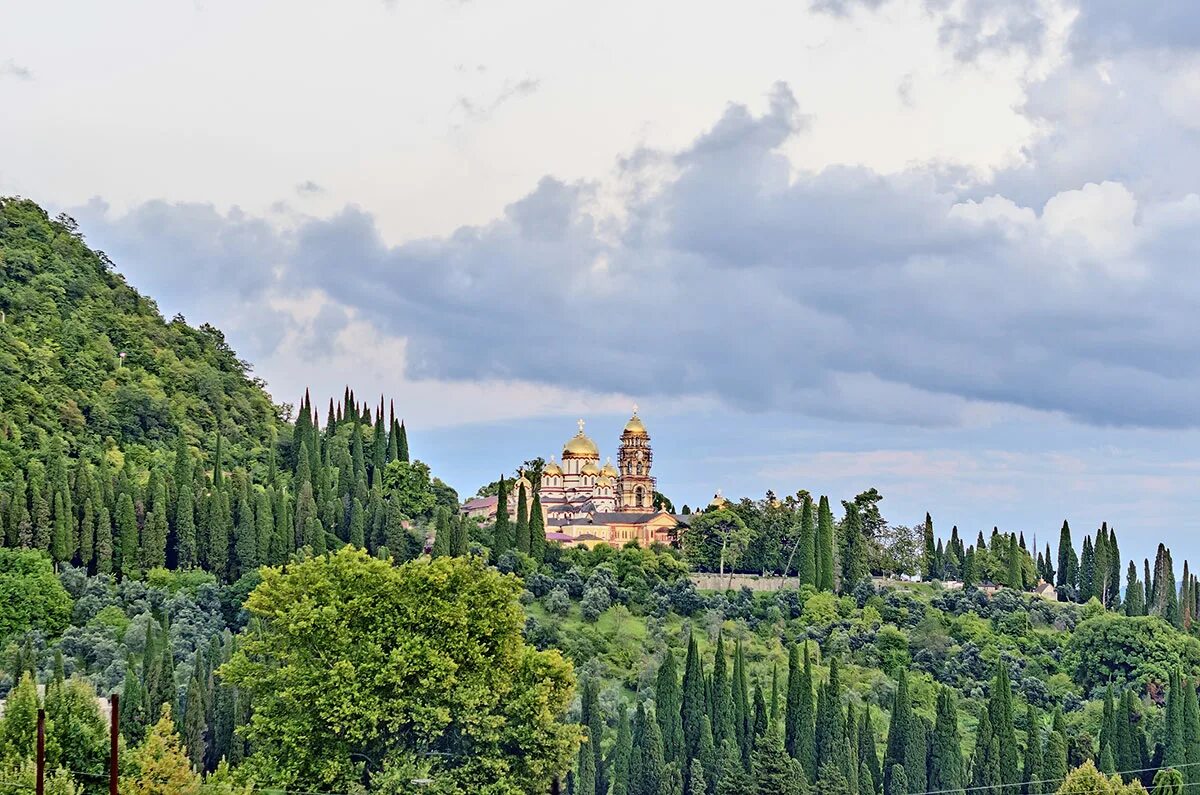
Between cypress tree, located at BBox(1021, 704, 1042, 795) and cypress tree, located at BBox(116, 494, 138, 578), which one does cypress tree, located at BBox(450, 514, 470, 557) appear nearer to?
cypress tree, located at BBox(116, 494, 138, 578)

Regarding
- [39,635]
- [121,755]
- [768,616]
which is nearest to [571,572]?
[768,616]

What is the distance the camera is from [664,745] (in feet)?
253

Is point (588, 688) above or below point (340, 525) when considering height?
below

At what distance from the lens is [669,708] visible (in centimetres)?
7831

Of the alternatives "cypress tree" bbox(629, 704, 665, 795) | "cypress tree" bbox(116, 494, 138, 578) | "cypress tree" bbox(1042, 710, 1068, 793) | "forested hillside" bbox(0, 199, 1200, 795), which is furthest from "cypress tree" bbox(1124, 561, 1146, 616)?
"cypress tree" bbox(116, 494, 138, 578)

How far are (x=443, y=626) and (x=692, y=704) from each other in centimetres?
2477

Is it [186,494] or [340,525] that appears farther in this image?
[340,525]

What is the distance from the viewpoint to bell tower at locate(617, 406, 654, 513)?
123875mm

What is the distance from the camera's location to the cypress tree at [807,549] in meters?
101

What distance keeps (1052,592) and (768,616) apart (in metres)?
19.4

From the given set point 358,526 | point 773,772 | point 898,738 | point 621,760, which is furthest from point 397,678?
point 358,526

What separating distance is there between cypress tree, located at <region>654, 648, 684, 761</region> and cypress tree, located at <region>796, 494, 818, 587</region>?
23098 millimetres

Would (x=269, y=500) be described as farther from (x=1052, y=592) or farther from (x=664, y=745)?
(x=1052, y=592)

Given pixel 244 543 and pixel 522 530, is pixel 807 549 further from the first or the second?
pixel 244 543
